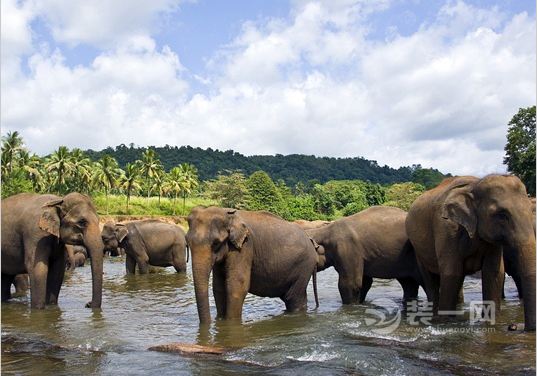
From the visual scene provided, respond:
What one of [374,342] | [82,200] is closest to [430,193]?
[374,342]

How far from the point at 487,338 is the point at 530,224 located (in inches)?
62.3

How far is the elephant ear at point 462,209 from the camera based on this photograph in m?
8.15

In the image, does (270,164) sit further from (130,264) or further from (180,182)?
(130,264)

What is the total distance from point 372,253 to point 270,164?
16754cm

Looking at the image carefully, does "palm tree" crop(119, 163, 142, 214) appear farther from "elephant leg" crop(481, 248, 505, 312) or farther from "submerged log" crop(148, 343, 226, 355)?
"submerged log" crop(148, 343, 226, 355)

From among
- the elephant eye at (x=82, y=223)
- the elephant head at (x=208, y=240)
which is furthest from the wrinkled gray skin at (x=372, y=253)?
the elephant eye at (x=82, y=223)

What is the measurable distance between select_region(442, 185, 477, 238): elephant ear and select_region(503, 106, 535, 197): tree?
35586 mm

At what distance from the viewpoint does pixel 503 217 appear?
7.74m

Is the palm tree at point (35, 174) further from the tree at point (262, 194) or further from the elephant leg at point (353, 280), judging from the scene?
the elephant leg at point (353, 280)

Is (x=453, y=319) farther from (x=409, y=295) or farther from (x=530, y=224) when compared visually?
(x=409, y=295)

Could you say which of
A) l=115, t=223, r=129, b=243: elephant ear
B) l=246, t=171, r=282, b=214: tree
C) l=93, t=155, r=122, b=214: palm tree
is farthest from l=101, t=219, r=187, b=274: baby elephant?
l=246, t=171, r=282, b=214: tree

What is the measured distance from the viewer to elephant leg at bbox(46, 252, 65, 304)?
11.5 m

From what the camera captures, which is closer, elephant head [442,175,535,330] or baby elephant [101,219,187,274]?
elephant head [442,175,535,330]

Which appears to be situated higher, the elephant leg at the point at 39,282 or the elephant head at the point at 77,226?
the elephant head at the point at 77,226
